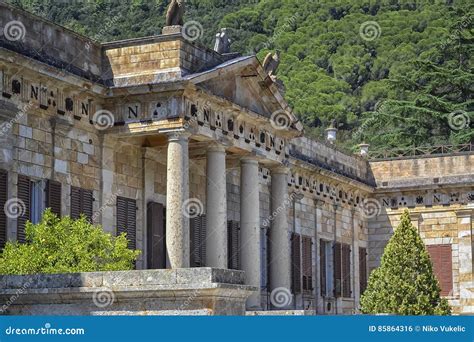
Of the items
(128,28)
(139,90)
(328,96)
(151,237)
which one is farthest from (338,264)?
(128,28)

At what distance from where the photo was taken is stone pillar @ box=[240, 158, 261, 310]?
28.3 meters

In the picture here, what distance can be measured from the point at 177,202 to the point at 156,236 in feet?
9.39

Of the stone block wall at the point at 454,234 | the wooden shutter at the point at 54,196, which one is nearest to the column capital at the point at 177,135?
the wooden shutter at the point at 54,196

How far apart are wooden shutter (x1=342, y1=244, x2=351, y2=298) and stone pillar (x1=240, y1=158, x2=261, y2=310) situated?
10.5 meters

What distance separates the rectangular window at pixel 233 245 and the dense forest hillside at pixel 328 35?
1027 inches

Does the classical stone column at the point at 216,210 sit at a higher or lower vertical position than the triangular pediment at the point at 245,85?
lower

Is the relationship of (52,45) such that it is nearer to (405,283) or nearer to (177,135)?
(177,135)

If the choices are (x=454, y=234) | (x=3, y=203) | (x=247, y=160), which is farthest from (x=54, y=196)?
(x=454, y=234)

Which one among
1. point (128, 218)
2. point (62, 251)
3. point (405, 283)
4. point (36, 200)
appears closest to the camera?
point (62, 251)

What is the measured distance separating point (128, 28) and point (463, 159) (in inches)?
1331

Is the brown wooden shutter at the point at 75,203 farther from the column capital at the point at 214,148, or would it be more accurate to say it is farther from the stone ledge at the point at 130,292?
the stone ledge at the point at 130,292

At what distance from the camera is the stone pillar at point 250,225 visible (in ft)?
92.8

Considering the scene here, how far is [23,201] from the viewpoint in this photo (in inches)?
918

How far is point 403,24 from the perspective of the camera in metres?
72.4
